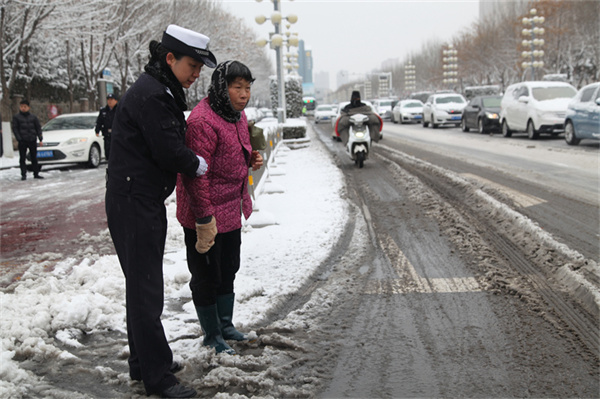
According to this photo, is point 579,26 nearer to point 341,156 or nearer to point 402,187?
point 341,156

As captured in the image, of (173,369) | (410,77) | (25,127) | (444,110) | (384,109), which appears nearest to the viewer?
(173,369)

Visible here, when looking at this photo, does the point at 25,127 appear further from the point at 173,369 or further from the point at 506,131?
the point at 506,131

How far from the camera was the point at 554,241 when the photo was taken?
5945 millimetres

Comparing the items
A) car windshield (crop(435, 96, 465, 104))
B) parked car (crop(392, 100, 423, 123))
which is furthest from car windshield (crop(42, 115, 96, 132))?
parked car (crop(392, 100, 423, 123))

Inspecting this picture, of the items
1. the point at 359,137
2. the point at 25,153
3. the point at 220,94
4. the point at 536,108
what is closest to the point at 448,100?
the point at 536,108

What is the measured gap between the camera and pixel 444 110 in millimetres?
30844

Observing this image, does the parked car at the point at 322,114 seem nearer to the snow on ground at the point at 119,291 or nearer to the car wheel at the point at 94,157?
the car wheel at the point at 94,157

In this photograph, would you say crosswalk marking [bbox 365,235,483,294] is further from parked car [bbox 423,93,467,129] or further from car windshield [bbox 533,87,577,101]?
parked car [bbox 423,93,467,129]

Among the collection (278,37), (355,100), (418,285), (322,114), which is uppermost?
(278,37)

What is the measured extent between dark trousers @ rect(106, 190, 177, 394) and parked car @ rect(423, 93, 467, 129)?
29.2m

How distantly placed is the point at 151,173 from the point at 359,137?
11174 mm

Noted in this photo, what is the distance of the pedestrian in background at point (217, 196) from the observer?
3299mm

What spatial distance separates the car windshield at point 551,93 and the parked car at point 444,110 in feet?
33.9

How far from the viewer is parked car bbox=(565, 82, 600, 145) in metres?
15.3
